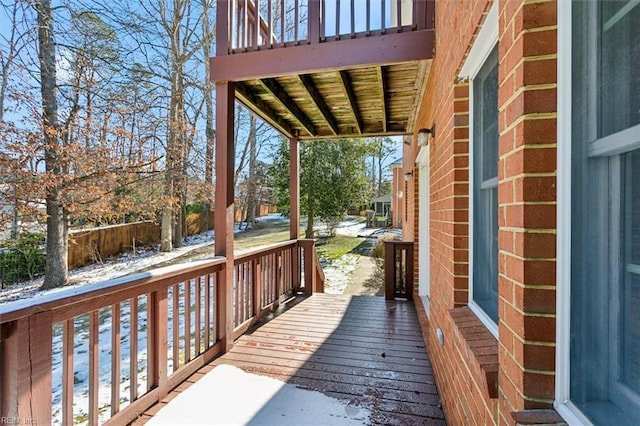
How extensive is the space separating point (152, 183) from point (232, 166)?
29.5 ft

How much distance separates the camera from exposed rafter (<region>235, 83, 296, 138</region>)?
3.52 meters

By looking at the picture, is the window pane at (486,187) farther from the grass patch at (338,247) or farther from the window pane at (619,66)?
the grass patch at (338,247)

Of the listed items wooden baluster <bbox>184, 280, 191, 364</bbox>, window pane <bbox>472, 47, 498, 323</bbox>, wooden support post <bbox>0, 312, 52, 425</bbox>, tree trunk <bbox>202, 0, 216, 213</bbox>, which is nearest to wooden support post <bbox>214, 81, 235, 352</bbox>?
wooden baluster <bbox>184, 280, 191, 364</bbox>

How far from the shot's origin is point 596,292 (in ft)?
2.67

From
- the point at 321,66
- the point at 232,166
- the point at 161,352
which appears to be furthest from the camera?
the point at 232,166

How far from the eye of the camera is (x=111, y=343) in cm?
203

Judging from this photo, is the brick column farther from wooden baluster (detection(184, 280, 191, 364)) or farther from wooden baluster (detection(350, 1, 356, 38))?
wooden baluster (detection(184, 280, 191, 364))

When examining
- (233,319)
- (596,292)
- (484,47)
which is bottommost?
(233,319)

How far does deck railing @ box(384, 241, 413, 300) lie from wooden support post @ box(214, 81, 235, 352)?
2.56m

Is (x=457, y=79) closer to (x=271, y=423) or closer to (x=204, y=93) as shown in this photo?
(x=271, y=423)

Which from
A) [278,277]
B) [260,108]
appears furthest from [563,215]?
[278,277]

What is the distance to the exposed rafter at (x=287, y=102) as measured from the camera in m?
3.41

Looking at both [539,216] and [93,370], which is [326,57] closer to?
[539,216]

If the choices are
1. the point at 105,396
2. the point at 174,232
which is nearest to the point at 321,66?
the point at 105,396
